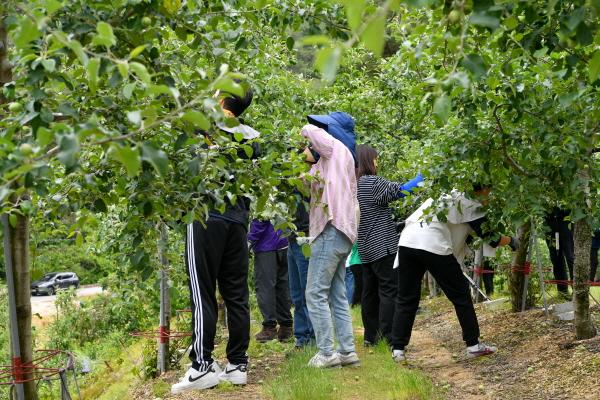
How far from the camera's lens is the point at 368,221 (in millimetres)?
6172

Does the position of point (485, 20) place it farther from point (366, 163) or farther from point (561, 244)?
point (561, 244)

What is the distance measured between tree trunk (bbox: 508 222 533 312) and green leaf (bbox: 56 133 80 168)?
5618 millimetres

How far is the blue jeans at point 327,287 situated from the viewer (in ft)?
16.9

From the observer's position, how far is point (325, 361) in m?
5.26

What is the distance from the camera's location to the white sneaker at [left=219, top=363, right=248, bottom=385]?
4.91 meters

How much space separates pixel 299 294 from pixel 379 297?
0.67m

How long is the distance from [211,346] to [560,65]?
2747mm

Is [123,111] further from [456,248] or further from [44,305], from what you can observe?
[44,305]

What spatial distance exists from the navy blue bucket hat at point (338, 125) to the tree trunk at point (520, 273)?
207 centimetres

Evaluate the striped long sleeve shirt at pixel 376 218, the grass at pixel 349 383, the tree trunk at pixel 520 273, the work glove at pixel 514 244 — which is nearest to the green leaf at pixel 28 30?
the grass at pixel 349 383

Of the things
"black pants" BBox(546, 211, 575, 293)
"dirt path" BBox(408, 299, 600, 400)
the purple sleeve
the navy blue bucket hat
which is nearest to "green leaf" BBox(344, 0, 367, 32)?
"dirt path" BBox(408, 299, 600, 400)

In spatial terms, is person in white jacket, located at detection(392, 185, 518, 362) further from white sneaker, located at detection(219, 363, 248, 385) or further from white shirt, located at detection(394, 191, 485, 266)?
white sneaker, located at detection(219, 363, 248, 385)

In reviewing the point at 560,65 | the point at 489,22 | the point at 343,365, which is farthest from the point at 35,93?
the point at 343,365

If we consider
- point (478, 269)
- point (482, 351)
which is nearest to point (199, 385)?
point (482, 351)
